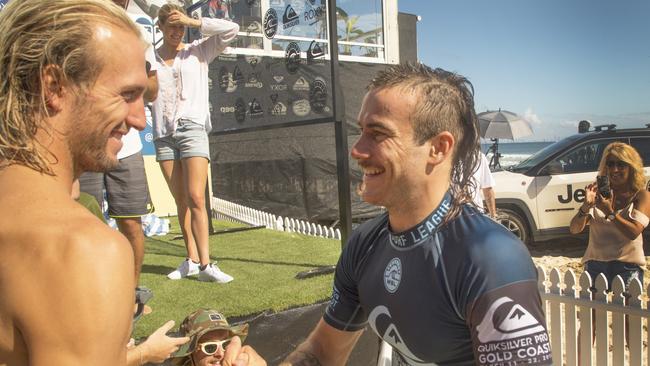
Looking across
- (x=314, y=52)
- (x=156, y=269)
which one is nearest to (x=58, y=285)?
(x=156, y=269)

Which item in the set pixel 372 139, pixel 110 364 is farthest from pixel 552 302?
pixel 110 364

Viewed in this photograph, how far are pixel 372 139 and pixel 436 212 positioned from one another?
1.16 feet

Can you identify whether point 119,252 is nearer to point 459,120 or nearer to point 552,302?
point 459,120

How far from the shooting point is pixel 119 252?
1011mm

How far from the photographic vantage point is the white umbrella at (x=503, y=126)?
42.8 ft

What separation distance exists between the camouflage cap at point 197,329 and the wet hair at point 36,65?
60.1 inches

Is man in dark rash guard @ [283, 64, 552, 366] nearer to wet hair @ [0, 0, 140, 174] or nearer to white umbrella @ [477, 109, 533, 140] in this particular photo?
wet hair @ [0, 0, 140, 174]

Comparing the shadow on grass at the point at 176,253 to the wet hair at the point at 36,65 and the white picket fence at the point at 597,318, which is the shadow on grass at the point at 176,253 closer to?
the white picket fence at the point at 597,318

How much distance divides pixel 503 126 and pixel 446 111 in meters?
12.1

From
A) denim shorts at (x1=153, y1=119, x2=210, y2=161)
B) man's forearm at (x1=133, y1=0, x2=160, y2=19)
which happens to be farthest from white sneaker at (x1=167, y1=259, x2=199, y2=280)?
man's forearm at (x1=133, y1=0, x2=160, y2=19)

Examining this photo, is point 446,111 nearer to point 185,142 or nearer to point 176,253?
point 185,142

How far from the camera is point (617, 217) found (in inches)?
174

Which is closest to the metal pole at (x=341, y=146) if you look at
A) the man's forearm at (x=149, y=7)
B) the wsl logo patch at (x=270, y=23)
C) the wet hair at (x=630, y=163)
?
the wsl logo patch at (x=270, y=23)

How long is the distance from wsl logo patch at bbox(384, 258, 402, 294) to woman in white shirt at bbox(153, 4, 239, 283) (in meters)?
2.75
